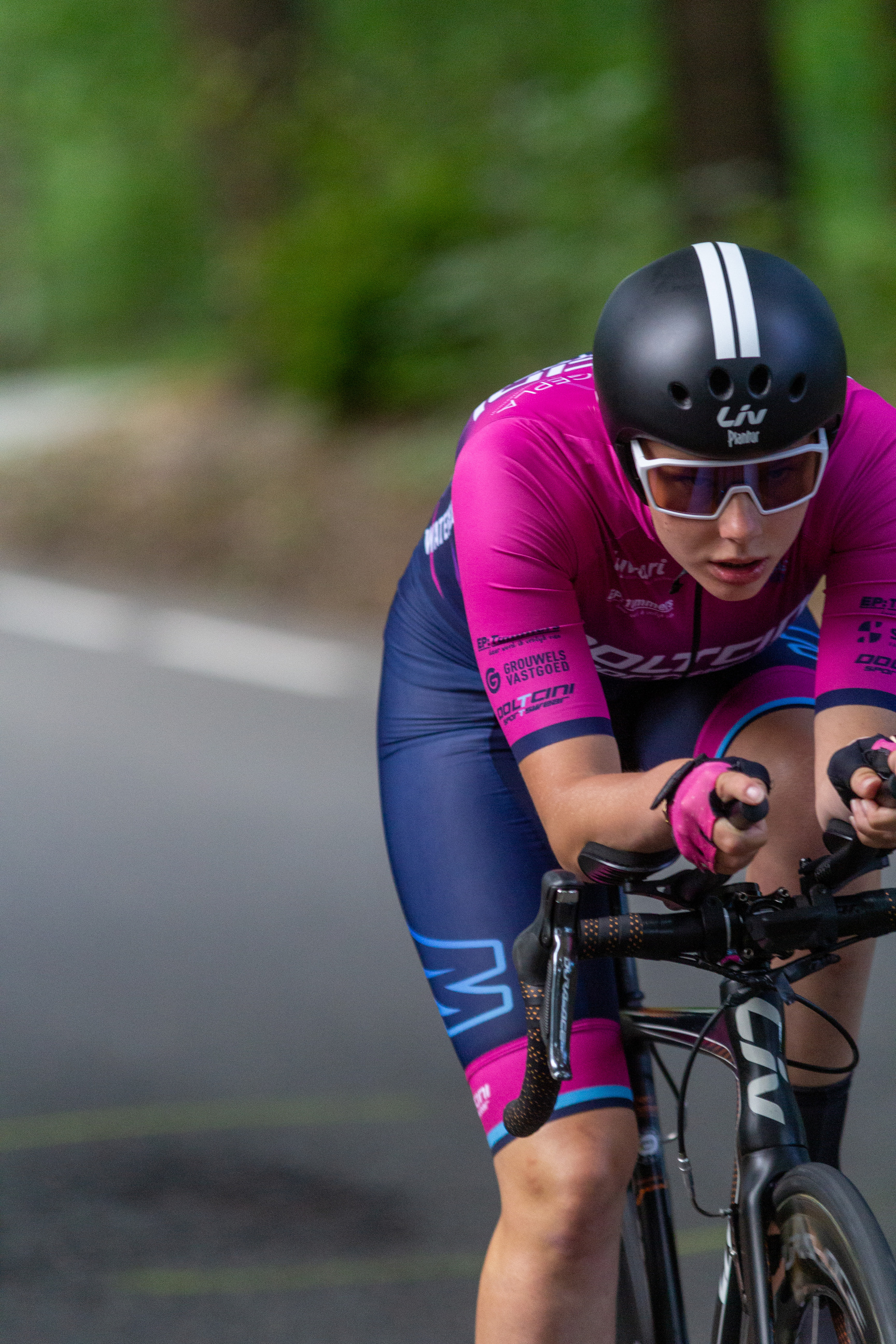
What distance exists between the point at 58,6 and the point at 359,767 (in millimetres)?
12561

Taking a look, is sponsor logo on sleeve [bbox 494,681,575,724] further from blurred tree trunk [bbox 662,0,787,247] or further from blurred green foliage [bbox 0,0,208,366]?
blurred green foliage [bbox 0,0,208,366]

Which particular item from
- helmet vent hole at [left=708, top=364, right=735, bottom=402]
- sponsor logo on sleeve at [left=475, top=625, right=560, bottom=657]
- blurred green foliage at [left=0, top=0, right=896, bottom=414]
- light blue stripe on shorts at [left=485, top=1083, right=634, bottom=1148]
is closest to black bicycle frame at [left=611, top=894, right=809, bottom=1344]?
light blue stripe on shorts at [left=485, top=1083, right=634, bottom=1148]

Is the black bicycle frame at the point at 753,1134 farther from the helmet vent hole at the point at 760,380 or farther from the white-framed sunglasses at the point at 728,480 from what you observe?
the helmet vent hole at the point at 760,380

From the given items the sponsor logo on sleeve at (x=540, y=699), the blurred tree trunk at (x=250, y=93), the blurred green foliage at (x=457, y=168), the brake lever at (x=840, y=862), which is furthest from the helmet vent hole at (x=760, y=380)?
the blurred tree trunk at (x=250, y=93)

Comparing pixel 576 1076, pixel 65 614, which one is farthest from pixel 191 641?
pixel 576 1076

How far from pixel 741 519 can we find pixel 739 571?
94 millimetres

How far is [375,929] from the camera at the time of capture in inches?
221

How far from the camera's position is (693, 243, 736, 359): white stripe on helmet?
220 cm

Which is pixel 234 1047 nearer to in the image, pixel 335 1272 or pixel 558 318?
pixel 335 1272

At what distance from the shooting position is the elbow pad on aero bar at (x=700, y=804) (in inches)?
72.3

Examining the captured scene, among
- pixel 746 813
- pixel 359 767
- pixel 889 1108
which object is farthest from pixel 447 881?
pixel 359 767

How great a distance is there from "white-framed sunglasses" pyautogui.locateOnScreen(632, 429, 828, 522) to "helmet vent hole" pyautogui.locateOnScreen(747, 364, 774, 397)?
0.09 m

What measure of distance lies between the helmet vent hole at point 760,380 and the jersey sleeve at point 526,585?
367 millimetres

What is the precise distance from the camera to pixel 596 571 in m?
2.51
